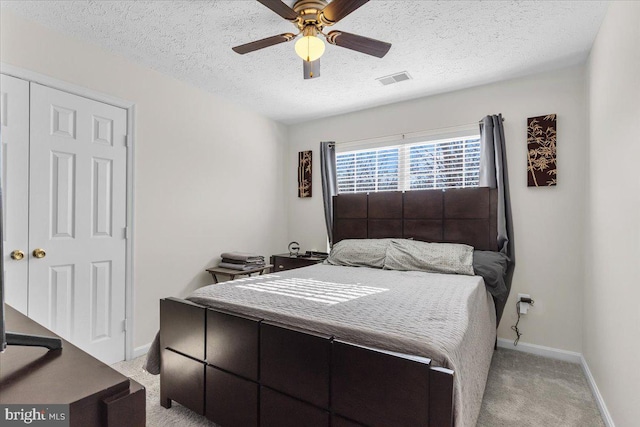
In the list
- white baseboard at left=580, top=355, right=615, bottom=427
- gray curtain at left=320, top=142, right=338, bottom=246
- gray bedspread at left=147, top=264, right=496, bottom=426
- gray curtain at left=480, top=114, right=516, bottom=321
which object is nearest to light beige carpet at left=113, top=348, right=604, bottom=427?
white baseboard at left=580, top=355, right=615, bottom=427

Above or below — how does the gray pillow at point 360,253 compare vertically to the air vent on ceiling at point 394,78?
below

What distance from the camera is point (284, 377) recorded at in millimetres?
1581

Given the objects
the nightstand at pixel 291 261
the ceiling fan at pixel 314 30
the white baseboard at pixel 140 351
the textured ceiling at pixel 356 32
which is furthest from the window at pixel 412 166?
the white baseboard at pixel 140 351

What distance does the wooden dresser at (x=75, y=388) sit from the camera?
0.55 metres

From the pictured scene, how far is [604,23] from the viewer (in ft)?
7.12

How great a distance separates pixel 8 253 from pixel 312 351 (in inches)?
84.7

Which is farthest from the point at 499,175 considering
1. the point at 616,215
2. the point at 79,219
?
the point at 79,219

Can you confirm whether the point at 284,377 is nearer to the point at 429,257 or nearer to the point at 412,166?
the point at 429,257

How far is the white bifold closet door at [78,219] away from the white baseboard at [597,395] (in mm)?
3452

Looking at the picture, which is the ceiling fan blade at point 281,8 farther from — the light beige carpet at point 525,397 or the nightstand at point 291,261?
the nightstand at point 291,261

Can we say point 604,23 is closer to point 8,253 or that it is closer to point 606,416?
point 606,416

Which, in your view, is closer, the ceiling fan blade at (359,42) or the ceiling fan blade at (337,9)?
the ceiling fan blade at (337,9)

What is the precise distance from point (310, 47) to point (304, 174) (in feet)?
8.30

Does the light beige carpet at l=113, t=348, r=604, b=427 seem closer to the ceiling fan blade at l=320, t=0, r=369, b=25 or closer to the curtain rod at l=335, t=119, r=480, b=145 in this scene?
the curtain rod at l=335, t=119, r=480, b=145
